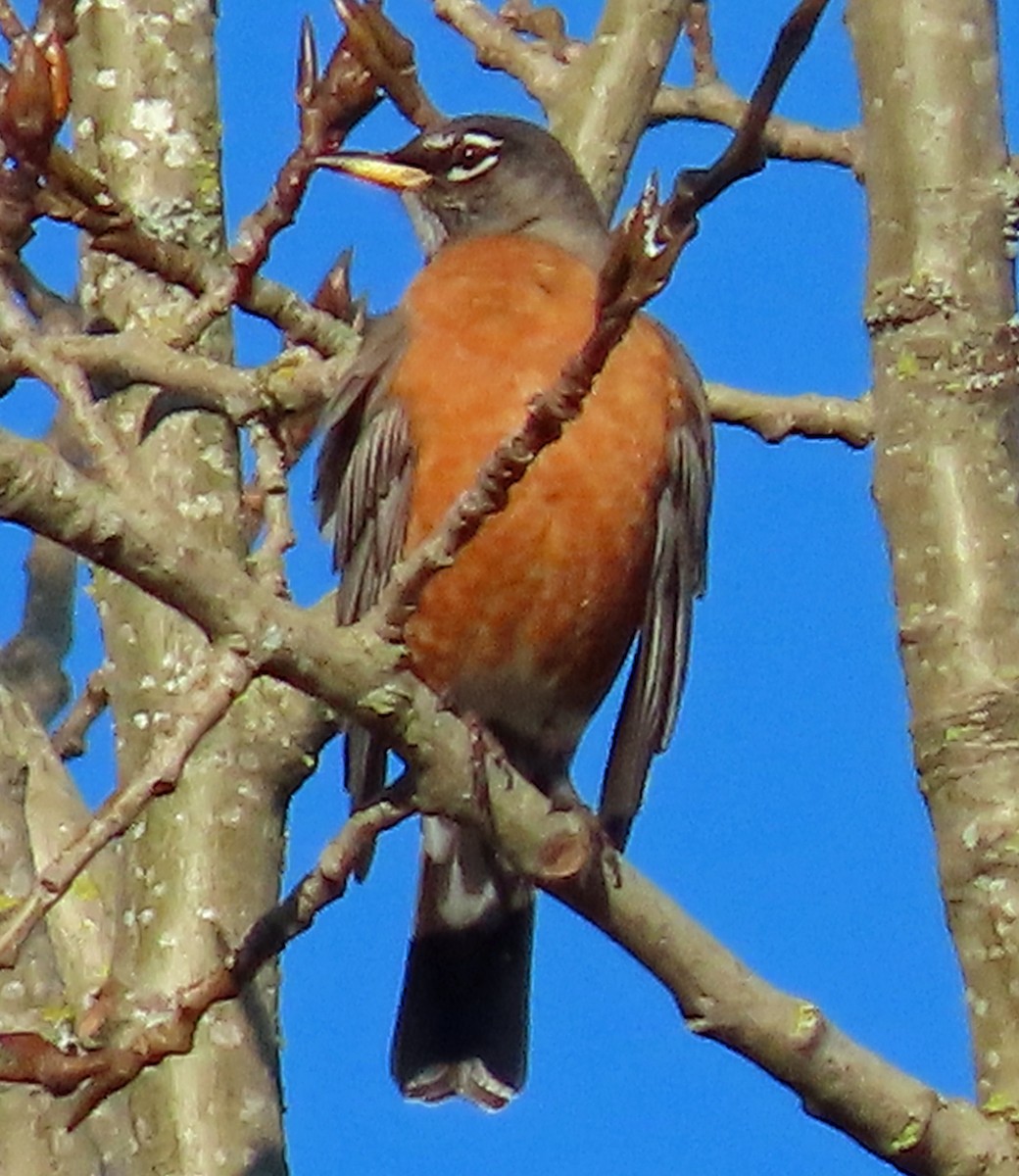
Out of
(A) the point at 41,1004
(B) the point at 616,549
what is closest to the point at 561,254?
(B) the point at 616,549

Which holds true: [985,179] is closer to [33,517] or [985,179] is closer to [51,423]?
[33,517]

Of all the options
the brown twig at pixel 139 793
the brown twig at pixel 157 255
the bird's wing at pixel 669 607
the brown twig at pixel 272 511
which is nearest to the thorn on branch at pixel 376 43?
the brown twig at pixel 157 255

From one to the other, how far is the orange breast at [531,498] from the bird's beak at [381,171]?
28cm

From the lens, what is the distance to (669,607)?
4.03m

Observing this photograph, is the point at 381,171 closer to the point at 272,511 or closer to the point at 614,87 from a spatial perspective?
the point at 614,87

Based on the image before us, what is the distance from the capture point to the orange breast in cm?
377

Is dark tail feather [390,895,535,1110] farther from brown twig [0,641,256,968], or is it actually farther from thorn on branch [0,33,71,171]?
thorn on branch [0,33,71,171]

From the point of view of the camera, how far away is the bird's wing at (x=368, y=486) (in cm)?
379

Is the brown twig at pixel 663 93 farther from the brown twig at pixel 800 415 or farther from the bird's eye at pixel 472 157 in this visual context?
the brown twig at pixel 800 415

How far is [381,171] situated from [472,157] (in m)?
0.38

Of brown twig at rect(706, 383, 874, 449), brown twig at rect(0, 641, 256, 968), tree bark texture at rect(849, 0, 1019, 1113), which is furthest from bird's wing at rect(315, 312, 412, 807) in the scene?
brown twig at rect(0, 641, 256, 968)

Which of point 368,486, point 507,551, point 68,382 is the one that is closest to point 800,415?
point 507,551

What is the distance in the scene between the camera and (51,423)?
4.34m

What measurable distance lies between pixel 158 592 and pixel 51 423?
6.74 feet
